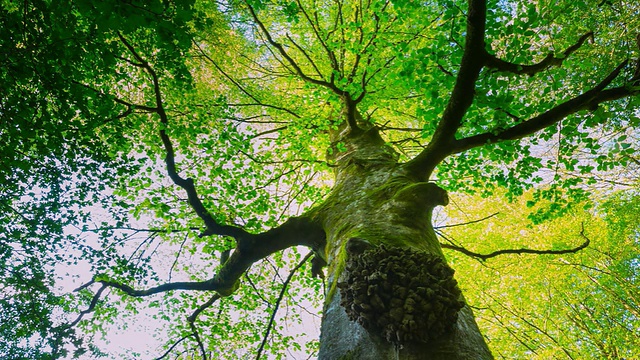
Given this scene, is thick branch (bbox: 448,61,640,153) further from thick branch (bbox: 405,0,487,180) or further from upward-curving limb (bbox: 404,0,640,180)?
thick branch (bbox: 405,0,487,180)

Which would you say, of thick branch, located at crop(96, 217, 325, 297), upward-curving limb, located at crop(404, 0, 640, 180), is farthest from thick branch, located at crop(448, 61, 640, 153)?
thick branch, located at crop(96, 217, 325, 297)

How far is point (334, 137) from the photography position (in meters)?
7.56

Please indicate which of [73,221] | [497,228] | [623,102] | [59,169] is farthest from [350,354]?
[497,228]

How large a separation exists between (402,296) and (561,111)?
2.79m

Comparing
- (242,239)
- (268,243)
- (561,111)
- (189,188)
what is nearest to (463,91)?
(561,111)

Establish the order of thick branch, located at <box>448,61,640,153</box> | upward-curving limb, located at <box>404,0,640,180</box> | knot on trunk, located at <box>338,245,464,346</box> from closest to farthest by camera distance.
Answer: knot on trunk, located at <box>338,245,464,346</box>
upward-curving limb, located at <box>404,0,640,180</box>
thick branch, located at <box>448,61,640,153</box>

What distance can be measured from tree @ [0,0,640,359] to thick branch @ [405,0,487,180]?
0.05 ft

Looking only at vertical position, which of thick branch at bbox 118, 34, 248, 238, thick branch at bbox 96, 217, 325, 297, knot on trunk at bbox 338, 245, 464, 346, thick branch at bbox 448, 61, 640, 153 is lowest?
knot on trunk at bbox 338, 245, 464, 346

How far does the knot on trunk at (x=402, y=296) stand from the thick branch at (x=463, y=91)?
1.78 metres

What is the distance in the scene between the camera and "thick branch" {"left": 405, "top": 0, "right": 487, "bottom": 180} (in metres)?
2.57

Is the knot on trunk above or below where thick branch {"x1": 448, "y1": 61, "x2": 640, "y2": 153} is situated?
below

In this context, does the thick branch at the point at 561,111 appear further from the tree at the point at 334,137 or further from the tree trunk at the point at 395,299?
the tree trunk at the point at 395,299

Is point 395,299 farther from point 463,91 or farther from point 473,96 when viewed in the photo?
point 473,96

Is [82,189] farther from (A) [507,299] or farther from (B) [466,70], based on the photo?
A: (A) [507,299]
